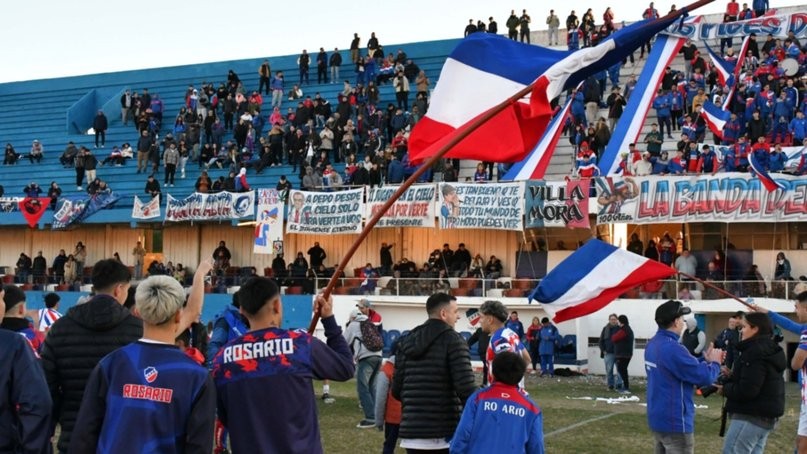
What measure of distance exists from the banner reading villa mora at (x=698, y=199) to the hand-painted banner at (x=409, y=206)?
16.1 feet

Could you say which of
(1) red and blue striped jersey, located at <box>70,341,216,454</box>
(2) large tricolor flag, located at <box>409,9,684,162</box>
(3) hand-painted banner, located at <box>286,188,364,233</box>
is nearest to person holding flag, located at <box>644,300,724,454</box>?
(2) large tricolor flag, located at <box>409,9,684,162</box>

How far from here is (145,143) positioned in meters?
41.5

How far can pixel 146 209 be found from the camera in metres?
37.5

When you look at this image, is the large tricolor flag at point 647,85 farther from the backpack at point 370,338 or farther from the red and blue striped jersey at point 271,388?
the red and blue striped jersey at point 271,388

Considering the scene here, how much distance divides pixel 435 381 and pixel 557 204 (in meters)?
20.7

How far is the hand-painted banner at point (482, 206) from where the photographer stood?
2922cm

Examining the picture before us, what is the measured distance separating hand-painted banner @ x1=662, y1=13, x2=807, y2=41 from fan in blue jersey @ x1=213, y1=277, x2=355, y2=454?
30.4 meters

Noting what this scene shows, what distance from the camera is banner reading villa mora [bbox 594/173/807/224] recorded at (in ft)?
86.2

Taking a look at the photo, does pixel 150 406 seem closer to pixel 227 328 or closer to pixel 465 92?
pixel 227 328

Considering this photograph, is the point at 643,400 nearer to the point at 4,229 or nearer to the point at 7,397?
the point at 7,397

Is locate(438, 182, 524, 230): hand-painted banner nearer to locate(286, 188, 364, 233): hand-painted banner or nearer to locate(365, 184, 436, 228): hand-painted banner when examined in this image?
locate(365, 184, 436, 228): hand-painted banner

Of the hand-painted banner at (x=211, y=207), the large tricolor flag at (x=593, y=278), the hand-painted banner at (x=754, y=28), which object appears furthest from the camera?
the hand-painted banner at (x=211, y=207)

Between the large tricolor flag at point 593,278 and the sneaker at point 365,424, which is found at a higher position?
the large tricolor flag at point 593,278

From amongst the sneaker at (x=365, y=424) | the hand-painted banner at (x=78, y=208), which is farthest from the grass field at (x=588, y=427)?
the hand-painted banner at (x=78, y=208)
